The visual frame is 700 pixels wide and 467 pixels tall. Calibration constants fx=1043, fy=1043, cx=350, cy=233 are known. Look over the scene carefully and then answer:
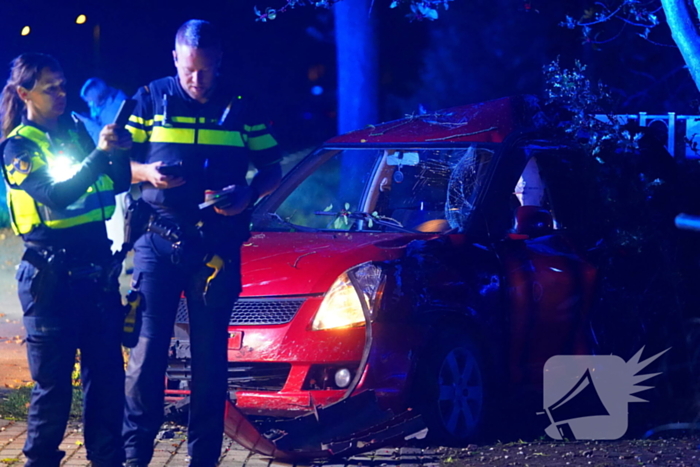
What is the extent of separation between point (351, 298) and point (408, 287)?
1.02ft

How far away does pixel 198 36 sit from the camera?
4.50 m

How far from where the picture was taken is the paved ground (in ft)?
17.4

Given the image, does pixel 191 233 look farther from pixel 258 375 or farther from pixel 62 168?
pixel 258 375

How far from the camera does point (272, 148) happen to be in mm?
4867

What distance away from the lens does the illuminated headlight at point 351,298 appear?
17.3ft

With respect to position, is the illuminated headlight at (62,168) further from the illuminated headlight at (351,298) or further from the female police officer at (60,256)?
the illuminated headlight at (351,298)

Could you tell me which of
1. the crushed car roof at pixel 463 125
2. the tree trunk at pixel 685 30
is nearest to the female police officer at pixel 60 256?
the crushed car roof at pixel 463 125

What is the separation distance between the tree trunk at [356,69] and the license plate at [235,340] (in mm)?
9321

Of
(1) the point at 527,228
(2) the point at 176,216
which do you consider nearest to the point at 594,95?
(1) the point at 527,228

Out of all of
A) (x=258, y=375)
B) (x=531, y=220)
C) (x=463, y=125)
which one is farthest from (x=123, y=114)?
(x=463, y=125)

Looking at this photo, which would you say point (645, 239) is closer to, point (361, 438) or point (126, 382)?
point (361, 438)

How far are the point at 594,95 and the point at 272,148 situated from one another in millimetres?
2917

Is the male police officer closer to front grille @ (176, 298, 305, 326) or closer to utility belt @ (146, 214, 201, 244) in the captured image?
utility belt @ (146, 214, 201, 244)

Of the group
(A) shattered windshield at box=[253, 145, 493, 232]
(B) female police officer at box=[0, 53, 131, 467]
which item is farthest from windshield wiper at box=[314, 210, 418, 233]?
(B) female police officer at box=[0, 53, 131, 467]
